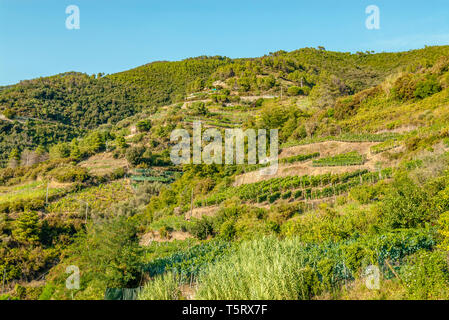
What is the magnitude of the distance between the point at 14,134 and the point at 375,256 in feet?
207

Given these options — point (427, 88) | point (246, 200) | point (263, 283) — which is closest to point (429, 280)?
point (263, 283)

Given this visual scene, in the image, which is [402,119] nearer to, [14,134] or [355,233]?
[355,233]

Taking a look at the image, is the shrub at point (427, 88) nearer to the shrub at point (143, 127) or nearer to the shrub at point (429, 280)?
the shrub at point (429, 280)

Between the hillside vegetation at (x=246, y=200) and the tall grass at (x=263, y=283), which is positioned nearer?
the tall grass at (x=263, y=283)

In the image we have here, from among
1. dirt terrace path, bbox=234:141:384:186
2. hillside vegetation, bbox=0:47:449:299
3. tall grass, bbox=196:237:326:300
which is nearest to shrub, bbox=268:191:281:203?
hillside vegetation, bbox=0:47:449:299

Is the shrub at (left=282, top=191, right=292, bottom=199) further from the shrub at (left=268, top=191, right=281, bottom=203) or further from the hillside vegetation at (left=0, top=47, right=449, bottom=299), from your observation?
the shrub at (left=268, top=191, right=281, bottom=203)

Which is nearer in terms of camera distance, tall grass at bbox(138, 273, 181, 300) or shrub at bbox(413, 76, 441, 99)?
tall grass at bbox(138, 273, 181, 300)

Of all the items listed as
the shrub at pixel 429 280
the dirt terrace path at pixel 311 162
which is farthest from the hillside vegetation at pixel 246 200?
the dirt terrace path at pixel 311 162

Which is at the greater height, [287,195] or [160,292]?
[160,292]

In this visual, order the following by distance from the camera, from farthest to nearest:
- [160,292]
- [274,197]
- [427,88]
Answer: [427,88], [274,197], [160,292]

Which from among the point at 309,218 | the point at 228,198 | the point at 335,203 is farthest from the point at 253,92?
the point at 309,218

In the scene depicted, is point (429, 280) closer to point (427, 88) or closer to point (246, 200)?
point (246, 200)

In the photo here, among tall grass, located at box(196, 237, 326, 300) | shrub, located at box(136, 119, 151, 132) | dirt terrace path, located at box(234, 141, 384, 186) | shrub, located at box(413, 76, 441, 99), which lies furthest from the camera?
shrub, located at box(136, 119, 151, 132)
